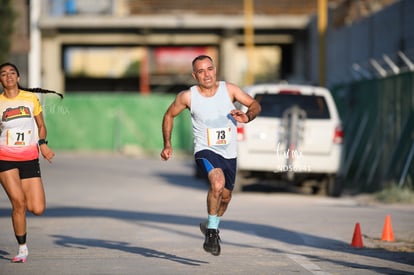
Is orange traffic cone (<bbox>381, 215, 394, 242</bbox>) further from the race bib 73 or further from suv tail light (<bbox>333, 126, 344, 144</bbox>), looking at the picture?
suv tail light (<bbox>333, 126, 344, 144</bbox>)

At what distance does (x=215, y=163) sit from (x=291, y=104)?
912 cm

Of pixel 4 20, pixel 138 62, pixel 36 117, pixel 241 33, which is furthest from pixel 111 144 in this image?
pixel 36 117

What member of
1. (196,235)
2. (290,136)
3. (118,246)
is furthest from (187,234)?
(290,136)

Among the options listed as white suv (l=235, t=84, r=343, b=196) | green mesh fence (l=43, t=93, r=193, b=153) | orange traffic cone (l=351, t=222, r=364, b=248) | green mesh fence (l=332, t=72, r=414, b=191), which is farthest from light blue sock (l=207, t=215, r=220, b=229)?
green mesh fence (l=43, t=93, r=193, b=153)

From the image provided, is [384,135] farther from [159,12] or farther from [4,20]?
[159,12]

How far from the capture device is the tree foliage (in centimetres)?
3147

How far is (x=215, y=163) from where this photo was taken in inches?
402

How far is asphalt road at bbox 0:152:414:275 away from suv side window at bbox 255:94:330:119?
151 cm

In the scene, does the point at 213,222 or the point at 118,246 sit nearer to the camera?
the point at 213,222

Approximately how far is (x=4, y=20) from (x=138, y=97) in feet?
45.8

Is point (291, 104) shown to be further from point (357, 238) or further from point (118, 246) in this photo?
point (118, 246)

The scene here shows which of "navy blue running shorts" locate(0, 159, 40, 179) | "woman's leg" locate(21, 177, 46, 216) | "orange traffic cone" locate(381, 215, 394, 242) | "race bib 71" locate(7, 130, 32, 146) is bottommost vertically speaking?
"orange traffic cone" locate(381, 215, 394, 242)

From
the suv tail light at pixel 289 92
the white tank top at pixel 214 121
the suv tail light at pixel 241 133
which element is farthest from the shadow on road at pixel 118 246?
the suv tail light at pixel 289 92

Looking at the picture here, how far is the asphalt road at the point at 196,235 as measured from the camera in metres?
9.80
